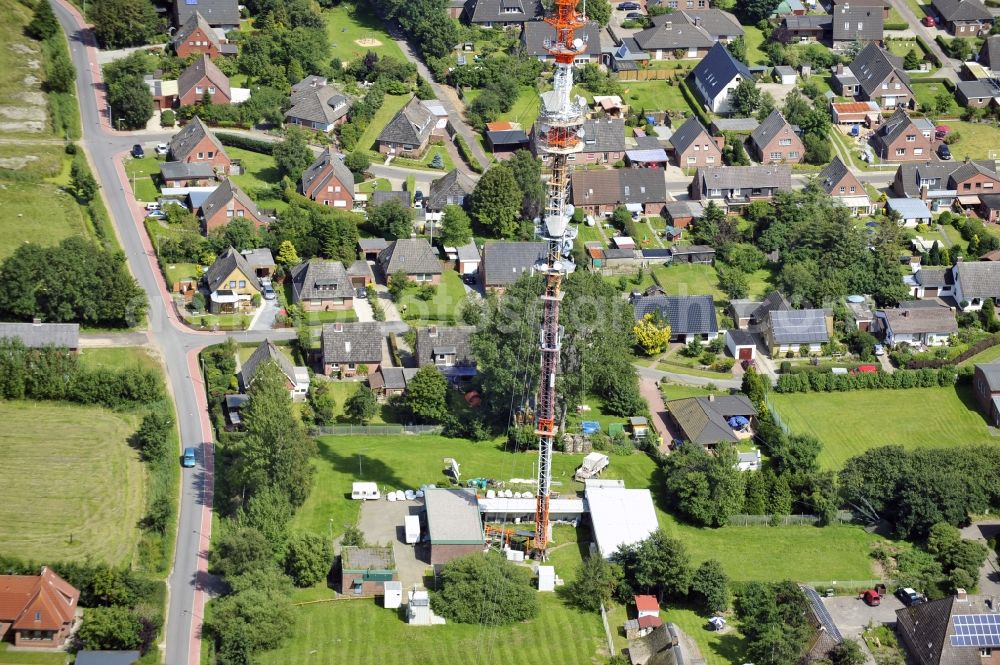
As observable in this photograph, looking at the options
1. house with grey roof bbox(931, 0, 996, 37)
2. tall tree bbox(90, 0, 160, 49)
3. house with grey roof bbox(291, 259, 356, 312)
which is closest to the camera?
house with grey roof bbox(291, 259, 356, 312)

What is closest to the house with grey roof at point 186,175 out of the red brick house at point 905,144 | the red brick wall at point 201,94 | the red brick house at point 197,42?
the red brick wall at point 201,94

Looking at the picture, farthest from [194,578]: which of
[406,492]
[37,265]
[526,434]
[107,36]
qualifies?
[107,36]

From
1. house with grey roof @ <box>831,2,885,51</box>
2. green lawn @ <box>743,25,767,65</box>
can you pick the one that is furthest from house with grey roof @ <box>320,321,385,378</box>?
house with grey roof @ <box>831,2,885,51</box>

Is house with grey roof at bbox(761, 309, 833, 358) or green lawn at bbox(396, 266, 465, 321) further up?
house with grey roof at bbox(761, 309, 833, 358)

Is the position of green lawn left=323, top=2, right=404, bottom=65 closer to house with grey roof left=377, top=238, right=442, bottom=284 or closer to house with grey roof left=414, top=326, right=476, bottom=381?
house with grey roof left=377, top=238, right=442, bottom=284

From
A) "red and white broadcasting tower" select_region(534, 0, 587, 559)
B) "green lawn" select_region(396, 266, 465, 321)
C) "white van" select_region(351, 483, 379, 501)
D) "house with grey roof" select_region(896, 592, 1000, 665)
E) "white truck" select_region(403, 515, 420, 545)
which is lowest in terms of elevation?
"green lawn" select_region(396, 266, 465, 321)

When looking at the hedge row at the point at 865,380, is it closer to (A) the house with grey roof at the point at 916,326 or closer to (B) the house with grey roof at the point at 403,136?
(A) the house with grey roof at the point at 916,326

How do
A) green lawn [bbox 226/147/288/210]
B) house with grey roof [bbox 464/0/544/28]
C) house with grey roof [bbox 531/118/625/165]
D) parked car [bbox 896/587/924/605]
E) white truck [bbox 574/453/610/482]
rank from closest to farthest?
1. parked car [bbox 896/587/924/605]
2. white truck [bbox 574/453/610/482]
3. green lawn [bbox 226/147/288/210]
4. house with grey roof [bbox 531/118/625/165]
5. house with grey roof [bbox 464/0/544/28]
